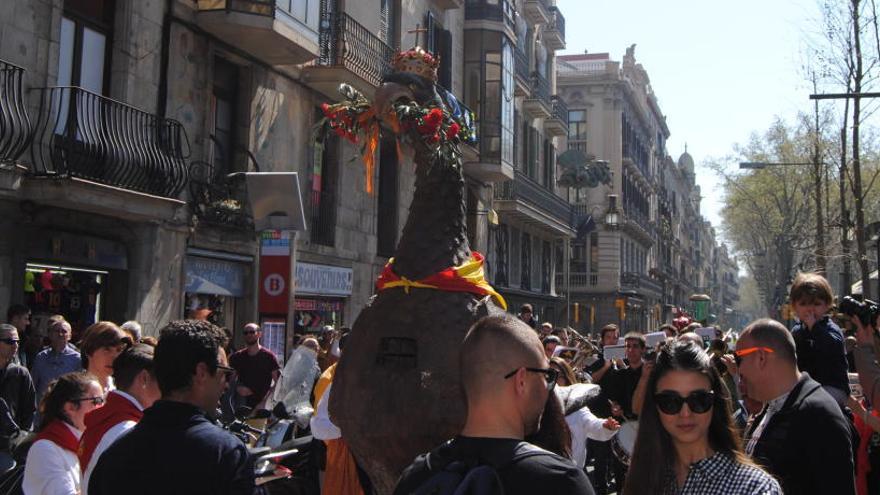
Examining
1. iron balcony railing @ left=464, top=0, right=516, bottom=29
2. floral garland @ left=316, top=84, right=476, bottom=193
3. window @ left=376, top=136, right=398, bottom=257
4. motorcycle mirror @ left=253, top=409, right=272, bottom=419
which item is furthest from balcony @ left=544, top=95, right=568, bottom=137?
floral garland @ left=316, top=84, right=476, bottom=193

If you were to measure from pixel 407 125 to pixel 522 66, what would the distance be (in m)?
24.8

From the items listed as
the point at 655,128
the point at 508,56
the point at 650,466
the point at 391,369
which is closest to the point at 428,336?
the point at 391,369

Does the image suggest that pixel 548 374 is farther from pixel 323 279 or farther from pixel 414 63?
pixel 323 279

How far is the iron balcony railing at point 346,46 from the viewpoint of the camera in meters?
16.8

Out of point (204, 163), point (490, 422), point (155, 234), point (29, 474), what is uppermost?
point (204, 163)

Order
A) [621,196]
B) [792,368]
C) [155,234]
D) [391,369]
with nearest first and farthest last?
[792,368] → [391,369] → [155,234] → [621,196]

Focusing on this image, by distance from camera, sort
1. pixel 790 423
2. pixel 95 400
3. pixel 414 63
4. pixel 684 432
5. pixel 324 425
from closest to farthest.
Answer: pixel 684 432, pixel 790 423, pixel 95 400, pixel 414 63, pixel 324 425

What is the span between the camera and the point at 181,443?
2951 mm

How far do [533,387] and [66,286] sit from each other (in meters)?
10.7

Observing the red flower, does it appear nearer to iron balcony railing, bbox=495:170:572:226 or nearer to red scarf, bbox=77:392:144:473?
red scarf, bbox=77:392:144:473

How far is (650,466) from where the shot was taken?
300 centimetres

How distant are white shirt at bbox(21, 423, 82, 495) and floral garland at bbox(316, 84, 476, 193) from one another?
225cm

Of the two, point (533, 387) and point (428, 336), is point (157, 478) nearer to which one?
point (533, 387)

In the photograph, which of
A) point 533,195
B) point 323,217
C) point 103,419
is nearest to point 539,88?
point 533,195
